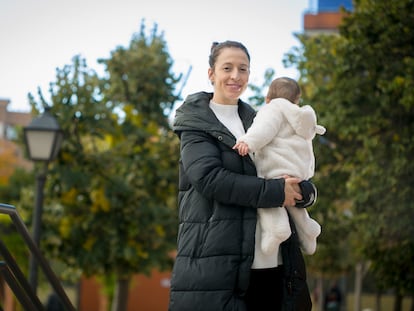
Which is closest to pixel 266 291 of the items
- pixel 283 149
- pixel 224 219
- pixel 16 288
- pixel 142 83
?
pixel 224 219

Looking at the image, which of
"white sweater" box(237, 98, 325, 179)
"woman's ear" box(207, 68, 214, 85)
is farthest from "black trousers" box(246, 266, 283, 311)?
"woman's ear" box(207, 68, 214, 85)

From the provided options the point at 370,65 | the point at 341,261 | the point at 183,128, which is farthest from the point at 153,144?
the point at 341,261

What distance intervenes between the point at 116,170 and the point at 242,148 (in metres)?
12.7

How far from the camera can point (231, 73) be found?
3.53 m

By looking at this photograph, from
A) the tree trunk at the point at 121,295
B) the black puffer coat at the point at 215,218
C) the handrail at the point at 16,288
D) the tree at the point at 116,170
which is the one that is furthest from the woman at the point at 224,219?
the tree trunk at the point at 121,295

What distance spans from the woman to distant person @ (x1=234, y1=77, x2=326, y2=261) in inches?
2.2

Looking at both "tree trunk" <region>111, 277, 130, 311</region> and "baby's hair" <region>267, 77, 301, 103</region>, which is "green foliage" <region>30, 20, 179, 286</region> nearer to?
"tree trunk" <region>111, 277, 130, 311</region>

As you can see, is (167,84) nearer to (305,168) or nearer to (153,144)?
(153,144)

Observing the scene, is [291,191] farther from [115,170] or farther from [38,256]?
[115,170]

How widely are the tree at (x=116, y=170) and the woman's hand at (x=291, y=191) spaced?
11.9 metres

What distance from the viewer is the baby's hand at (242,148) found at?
331 cm

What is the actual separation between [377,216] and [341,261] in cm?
1948

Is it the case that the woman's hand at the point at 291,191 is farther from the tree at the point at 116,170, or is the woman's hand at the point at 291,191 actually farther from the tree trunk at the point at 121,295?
the tree trunk at the point at 121,295

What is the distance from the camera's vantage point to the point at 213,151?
133 inches
